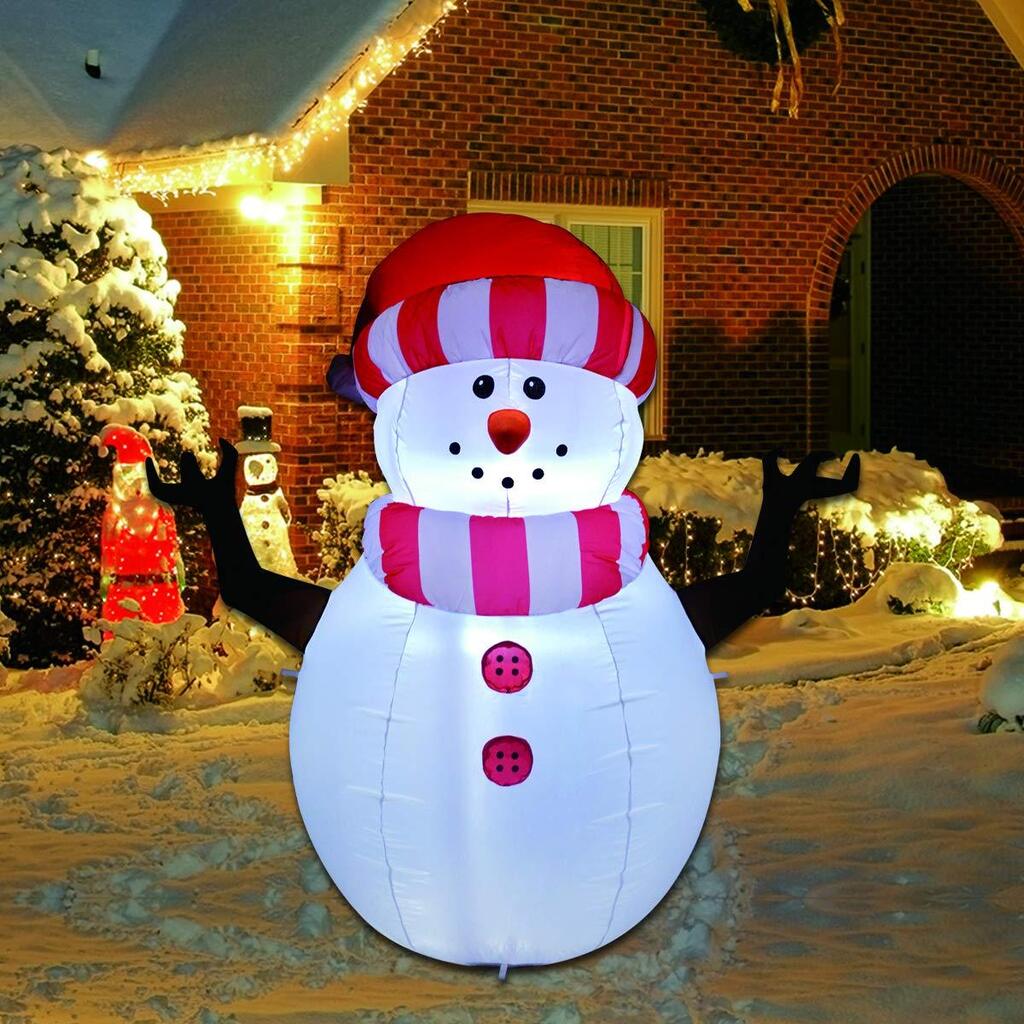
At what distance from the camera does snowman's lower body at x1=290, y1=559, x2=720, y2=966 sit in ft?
14.5

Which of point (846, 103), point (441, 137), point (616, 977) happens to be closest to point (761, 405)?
point (846, 103)

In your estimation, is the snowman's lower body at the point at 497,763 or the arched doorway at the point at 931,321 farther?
the arched doorway at the point at 931,321

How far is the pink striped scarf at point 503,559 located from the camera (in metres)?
4.40

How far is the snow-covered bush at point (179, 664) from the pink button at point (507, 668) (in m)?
4.03

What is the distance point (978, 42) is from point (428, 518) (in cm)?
1008

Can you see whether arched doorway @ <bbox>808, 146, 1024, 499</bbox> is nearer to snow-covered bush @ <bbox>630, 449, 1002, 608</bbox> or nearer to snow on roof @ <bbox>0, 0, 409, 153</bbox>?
snow-covered bush @ <bbox>630, 449, 1002, 608</bbox>

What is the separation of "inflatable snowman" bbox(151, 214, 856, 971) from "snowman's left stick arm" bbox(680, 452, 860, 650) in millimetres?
368

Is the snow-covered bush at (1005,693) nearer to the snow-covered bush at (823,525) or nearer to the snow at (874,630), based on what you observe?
the snow at (874,630)

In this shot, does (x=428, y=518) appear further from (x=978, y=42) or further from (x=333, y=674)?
(x=978, y=42)

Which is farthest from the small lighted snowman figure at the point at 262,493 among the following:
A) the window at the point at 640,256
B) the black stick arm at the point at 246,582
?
the black stick arm at the point at 246,582

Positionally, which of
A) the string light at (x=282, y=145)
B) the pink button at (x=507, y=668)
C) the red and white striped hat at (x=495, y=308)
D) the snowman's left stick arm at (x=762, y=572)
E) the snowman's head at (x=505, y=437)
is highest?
the red and white striped hat at (x=495, y=308)

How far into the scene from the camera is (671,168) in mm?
11961

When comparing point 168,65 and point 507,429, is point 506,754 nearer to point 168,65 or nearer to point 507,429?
point 507,429

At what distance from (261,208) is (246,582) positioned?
19.6 feet
